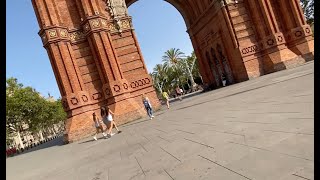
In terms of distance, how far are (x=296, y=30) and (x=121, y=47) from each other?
12.3m

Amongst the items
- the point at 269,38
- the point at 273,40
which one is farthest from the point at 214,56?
the point at 273,40

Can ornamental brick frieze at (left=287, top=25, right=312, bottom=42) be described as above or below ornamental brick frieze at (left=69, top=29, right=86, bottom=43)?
below

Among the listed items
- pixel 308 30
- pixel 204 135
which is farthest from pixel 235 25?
pixel 204 135

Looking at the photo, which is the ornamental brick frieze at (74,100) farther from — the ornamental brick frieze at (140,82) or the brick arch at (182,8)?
the brick arch at (182,8)

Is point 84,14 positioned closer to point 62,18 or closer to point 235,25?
point 62,18

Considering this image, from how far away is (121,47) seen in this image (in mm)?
20906

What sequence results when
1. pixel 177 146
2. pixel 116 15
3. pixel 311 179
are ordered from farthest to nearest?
1. pixel 116 15
2. pixel 177 146
3. pixel 311 179

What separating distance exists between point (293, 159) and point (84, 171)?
4969mm

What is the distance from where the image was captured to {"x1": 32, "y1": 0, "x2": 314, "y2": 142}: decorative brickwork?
61.5 ft

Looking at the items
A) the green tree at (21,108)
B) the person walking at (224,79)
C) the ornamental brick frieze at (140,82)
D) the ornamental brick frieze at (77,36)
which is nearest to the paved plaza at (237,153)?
the ornamental brick frieze at (140,82)

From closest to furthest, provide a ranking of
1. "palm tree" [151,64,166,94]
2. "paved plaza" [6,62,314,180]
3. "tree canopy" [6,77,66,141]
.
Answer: "paved plaza" [6,62,314,180] → "tree canopy" [6,77,66,141] → "palm tree" [151,64,166,94]

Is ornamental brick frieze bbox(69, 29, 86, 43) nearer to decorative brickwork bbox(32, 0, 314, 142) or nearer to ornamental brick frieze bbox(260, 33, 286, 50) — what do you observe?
decorative brickwork bbox(32, 0, 314, 142)

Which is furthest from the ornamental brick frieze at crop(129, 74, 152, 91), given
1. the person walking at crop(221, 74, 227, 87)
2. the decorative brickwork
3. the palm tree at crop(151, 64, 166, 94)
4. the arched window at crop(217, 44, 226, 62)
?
the palm tree at crop(151, 64, 166, 94)

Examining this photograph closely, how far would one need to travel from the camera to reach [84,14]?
778 inches
